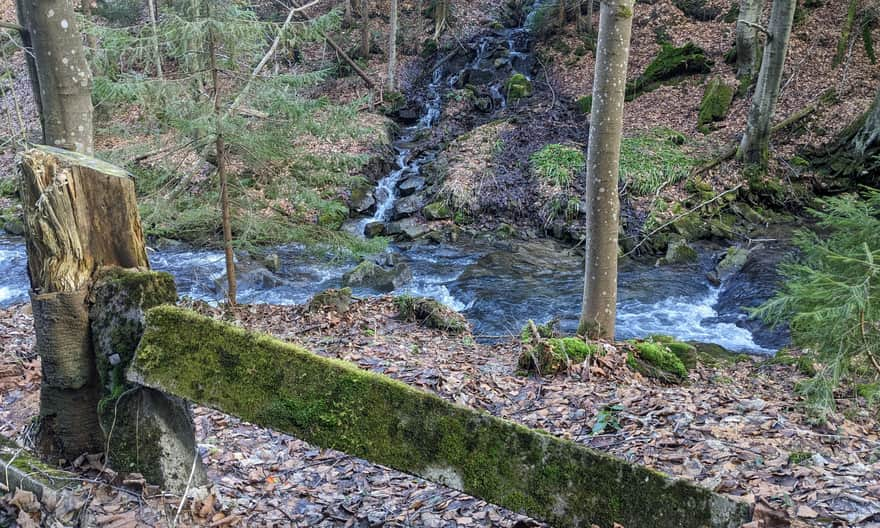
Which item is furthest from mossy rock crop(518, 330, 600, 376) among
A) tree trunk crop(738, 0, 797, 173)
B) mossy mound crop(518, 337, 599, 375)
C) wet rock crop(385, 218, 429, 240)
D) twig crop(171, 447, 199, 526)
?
A: tree trunk crop(738, 0, 797, 173)

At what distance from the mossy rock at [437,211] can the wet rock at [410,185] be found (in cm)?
123

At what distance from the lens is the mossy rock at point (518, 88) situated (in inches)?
762

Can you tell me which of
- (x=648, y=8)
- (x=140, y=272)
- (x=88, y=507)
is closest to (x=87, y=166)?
(x=140, y=272)

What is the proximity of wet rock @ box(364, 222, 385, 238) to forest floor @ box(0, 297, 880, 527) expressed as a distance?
7.61 meters

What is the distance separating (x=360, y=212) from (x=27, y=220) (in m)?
Result: 12.9

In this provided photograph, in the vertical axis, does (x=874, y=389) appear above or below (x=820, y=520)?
below

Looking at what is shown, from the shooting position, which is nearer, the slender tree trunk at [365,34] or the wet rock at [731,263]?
the wet rock at [731,263]

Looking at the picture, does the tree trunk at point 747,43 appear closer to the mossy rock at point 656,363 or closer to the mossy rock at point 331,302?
the mossy rock at point 656,363

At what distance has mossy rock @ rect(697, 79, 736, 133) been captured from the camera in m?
15.8

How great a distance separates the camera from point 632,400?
4617 millimetres

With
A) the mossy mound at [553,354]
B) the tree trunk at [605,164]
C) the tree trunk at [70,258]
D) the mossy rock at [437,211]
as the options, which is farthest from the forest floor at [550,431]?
the mossy rock at [437,211]

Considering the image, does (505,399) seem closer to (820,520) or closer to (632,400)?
(632,400)

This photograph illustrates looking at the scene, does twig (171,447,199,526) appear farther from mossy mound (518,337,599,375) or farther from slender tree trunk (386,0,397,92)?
slender tree trunk (386,0,397,92)

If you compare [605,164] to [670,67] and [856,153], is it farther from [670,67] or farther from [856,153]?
[670,67]
